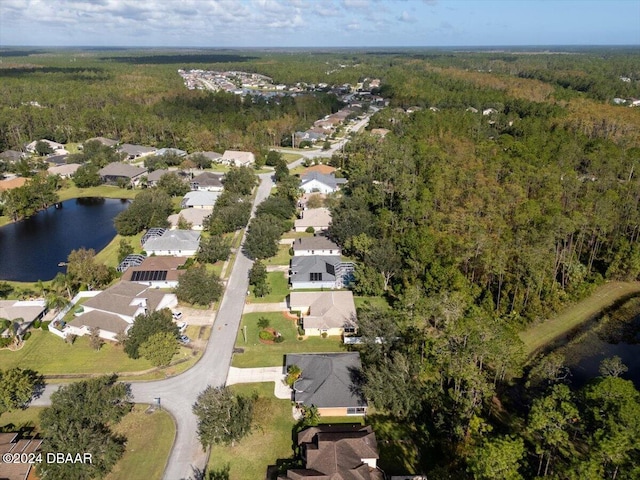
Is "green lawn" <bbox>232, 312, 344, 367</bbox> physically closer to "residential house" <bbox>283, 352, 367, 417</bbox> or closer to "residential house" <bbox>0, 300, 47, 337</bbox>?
"residential house" <bbox>283, 352, 367, 417</bbox>

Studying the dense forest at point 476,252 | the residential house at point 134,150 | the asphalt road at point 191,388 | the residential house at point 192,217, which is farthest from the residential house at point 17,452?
the residential house at point 134,150

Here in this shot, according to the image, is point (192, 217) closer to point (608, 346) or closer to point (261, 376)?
point (261, 376)

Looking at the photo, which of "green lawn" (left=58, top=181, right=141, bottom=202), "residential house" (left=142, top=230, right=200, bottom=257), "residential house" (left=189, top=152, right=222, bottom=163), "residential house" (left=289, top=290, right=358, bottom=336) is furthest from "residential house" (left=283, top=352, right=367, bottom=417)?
"residential house" (left=189, top=152, right=222, bottom=163)

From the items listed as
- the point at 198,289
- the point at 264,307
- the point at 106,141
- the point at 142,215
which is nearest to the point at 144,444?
the point at 198,289

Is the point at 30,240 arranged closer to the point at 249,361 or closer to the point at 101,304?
the point at 101,304

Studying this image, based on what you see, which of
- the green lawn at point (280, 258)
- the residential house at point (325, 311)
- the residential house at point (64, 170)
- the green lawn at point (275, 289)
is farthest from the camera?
the residential house at point (64, 170)

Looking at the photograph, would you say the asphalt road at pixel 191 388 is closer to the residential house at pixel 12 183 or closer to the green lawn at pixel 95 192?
the green lawn at pixel 95 192
